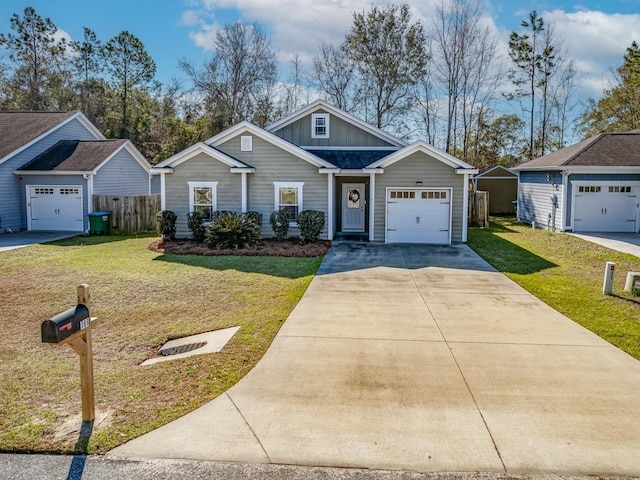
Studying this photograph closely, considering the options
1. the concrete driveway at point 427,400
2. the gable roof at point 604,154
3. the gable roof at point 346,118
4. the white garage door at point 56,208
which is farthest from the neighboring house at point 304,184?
the concrete driveway at point 427,400

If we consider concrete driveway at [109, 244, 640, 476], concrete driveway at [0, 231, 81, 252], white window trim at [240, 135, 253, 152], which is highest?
white window trim at [240, 135, 253, 152]

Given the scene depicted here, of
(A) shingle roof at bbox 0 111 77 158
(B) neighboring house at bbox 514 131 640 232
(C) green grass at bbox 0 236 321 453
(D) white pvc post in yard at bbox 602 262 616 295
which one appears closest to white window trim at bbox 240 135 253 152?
(C) green grass at bbox 0 236 321 453

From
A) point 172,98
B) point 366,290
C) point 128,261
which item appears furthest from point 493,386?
point 172,98

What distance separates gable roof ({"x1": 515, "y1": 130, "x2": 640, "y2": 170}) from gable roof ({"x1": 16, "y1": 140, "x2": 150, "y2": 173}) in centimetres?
1972

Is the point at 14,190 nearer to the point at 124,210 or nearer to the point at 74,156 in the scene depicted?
the point at 74,156

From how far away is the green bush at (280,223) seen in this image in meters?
17.1

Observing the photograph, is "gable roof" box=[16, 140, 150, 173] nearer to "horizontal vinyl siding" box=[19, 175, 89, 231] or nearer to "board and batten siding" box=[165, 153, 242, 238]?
"horizontal vinyl siding" box=[19, 175, 89, 231]

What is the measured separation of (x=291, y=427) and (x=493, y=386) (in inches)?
98.2

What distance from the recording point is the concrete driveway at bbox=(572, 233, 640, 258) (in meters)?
16.0

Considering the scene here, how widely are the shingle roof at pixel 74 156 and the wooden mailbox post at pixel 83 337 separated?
59.0ft

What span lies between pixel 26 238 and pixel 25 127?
7363 millimetres

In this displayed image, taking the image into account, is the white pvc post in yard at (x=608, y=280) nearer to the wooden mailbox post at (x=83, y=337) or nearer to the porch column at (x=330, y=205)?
the porch column at (x=330, y=205)

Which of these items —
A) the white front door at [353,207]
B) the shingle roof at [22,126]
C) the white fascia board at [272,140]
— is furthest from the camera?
the shingle roof at [22,126]

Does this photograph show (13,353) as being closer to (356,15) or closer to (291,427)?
(291,427)
